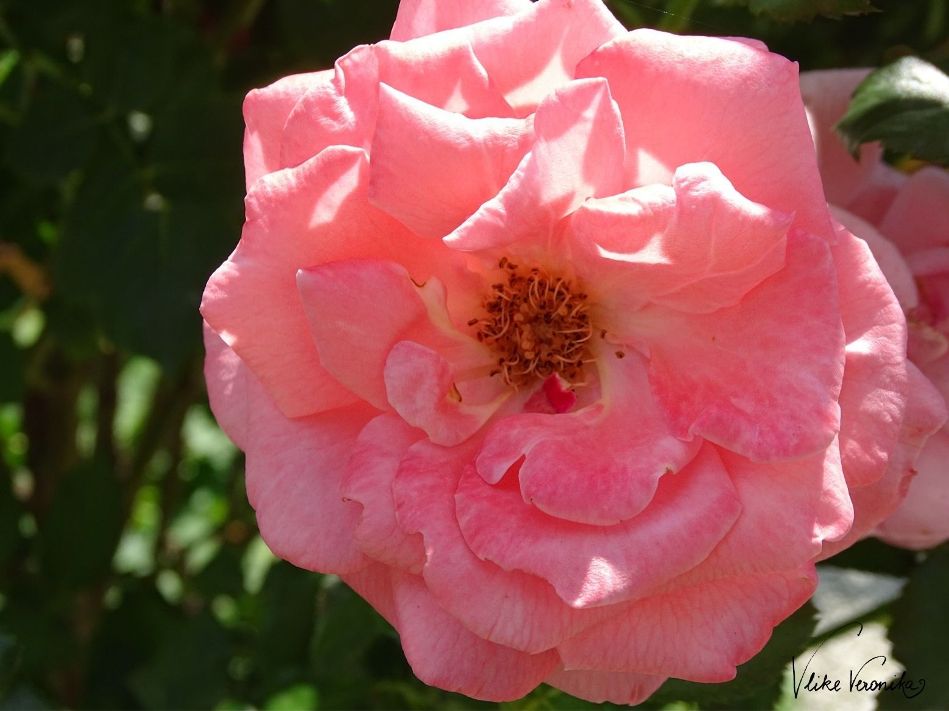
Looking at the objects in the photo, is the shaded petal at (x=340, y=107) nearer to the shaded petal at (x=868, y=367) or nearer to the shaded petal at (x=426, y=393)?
the shaded petal at (x=426, y=393)

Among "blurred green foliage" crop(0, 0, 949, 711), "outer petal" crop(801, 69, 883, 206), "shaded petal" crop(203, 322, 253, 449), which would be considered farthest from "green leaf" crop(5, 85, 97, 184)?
"outer petal" crop(801, 69, 883, 206)

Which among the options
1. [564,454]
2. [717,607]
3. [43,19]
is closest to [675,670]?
[717,607]

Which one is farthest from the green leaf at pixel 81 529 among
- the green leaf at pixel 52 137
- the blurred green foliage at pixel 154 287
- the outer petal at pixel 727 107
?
the outer petal at pixel 727 107

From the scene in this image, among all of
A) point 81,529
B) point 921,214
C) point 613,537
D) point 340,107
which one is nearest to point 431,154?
point 340,107

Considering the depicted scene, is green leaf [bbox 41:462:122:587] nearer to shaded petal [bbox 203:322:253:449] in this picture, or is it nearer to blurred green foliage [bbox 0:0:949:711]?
blurred green foliage [bbox 0:0:949:711]

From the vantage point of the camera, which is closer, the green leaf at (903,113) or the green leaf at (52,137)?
the green leaf at (903,113)

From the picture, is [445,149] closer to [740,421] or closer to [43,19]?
[740,421]

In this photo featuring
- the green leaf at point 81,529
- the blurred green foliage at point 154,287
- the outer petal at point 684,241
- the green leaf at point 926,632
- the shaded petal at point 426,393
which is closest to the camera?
the outer petal at point 684,241
